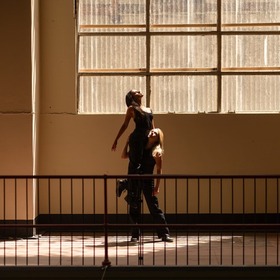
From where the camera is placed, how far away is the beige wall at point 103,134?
1386 centimetres

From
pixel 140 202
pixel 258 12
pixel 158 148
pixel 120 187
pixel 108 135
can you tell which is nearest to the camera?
pixel 120 187

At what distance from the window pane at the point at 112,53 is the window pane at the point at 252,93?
5.10ft

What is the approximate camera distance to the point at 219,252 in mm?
11609

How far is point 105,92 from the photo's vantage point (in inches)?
559

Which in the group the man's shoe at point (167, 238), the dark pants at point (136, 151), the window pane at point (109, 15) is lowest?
the man's shoe at point (167, 238)

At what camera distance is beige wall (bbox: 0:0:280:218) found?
13859 millimetres

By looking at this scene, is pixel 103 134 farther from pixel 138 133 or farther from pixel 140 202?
pixel 140 202

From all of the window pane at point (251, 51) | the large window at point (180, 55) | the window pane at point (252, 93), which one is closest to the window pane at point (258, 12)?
the large window at point (180, 55)

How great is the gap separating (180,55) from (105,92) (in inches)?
56.8

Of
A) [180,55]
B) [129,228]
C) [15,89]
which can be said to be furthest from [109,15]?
[129,228]

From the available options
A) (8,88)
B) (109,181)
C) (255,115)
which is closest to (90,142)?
(109,181)

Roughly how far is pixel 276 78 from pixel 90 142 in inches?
133

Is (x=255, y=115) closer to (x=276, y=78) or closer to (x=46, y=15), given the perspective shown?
(x=276, y=78)

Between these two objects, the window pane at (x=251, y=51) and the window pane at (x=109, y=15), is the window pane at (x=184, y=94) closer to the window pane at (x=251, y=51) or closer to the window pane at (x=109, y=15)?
the window pane at (x=251, y=51)
